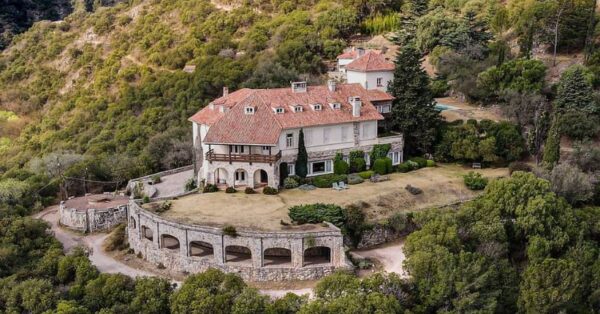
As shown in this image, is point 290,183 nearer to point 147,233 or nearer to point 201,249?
point 201,249

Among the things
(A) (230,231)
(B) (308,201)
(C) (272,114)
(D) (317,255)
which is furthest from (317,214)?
(C) (272,114)

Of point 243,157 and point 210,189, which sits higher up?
point 243,157

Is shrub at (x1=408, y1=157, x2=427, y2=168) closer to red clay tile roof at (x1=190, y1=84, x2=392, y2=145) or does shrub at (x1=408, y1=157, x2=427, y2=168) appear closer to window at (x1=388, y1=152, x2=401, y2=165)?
window at (x1=388, y1=152, x2=401, y2=165)

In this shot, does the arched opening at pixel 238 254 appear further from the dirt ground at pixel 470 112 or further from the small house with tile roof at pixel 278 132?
the dirt ground at pixel 470 112

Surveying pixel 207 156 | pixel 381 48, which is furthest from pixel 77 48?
pixel 207 156

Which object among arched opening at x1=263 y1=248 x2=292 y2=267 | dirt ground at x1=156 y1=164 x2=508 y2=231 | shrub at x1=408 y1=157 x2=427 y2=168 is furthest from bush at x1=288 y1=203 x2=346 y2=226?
shrub at x1=408 y1=157 x2=427 y2=168

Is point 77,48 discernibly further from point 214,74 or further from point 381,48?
point 381,48
